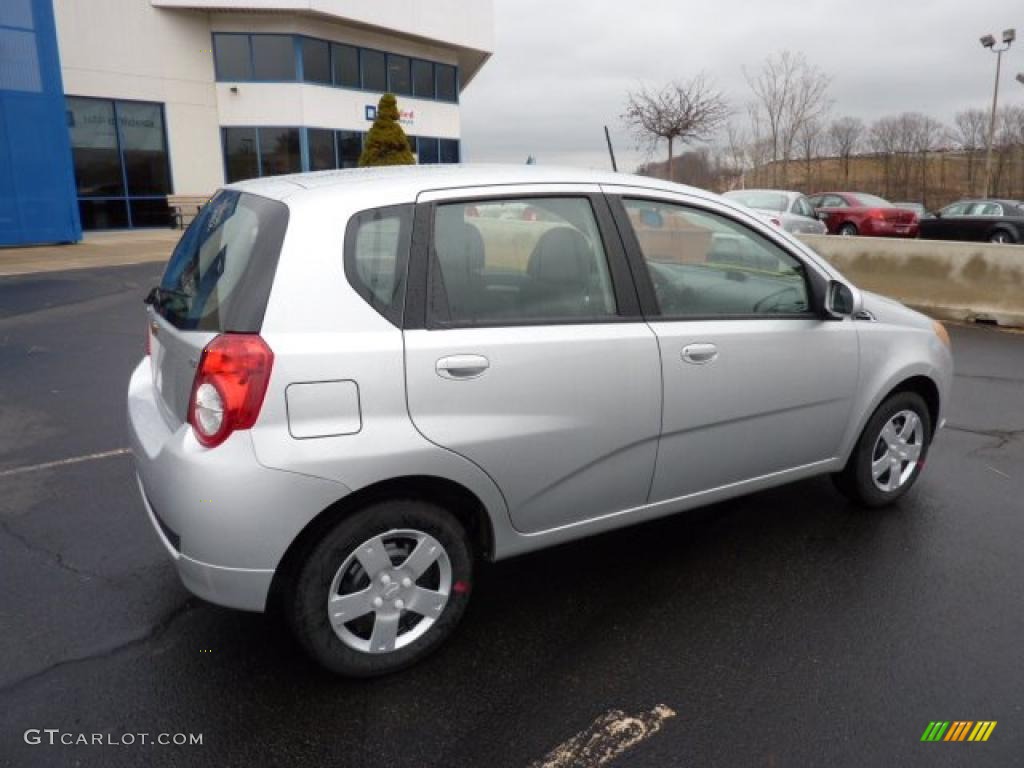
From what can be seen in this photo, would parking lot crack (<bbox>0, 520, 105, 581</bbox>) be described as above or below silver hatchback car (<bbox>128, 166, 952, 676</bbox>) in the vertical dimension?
below

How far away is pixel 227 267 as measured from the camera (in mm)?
2701

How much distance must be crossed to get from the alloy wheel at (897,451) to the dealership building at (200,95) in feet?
62.9

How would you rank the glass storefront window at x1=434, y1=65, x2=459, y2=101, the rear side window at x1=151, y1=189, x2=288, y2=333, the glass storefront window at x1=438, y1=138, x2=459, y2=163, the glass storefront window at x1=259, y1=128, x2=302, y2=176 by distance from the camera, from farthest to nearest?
1. the glass storefront window at x1=438, y1=138, x2=459, y2=163
2. the glass storefront window at x1=434, y1=65, x2=459, y2=101
3. the glass storefront window at x1=259, y1=128, x2=302, y2=176
4. the rear side window at x1=151, y1=189, x2=288, y2=333

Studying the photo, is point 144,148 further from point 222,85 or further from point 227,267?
point 227,267

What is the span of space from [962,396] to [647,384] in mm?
4766

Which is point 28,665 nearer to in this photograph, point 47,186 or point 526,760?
point 526,760

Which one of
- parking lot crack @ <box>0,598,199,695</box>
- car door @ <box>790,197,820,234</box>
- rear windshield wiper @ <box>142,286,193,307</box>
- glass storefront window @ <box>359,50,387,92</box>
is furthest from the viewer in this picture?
glass storefront window @ <box>359,50,387,92</box>

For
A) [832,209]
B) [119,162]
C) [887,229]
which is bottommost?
[887,229]

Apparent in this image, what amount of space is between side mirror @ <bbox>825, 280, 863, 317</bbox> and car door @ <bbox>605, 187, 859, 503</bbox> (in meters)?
0.08

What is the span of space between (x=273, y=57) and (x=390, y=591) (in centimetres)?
2723

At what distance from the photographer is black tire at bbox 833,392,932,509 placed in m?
4.02

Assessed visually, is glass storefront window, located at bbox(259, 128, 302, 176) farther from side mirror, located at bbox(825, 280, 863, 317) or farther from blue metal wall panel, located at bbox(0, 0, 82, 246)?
side mirror, located at bbox(825, 280, 863, 317)

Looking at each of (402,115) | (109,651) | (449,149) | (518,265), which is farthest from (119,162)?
(518,265)

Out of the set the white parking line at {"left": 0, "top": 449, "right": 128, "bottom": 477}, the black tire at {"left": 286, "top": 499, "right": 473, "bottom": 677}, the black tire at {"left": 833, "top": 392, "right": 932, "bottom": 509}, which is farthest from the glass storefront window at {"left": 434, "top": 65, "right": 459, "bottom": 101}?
the black tire at {"left": 286, "top": 499, "right": 473, "bottom": 677}
